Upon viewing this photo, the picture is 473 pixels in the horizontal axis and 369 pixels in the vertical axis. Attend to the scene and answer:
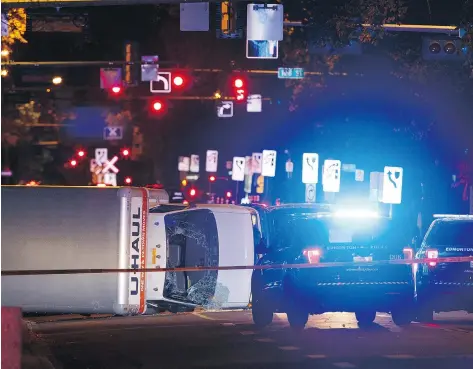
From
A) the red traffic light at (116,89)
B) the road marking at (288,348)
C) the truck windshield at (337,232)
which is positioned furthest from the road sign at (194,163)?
the road marking at (288,348)

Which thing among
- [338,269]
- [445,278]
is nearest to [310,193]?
[445,278]

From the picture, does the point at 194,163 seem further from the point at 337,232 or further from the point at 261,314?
the point at 337,232

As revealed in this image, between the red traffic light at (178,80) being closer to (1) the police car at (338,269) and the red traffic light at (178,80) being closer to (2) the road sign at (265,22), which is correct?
(2) the road sign at (265,22)

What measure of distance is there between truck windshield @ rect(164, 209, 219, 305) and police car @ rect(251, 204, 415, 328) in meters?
2.50

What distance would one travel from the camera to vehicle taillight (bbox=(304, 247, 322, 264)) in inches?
662

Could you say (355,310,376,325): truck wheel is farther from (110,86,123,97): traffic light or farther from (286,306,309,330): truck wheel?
(110,86,123,97): traffic light

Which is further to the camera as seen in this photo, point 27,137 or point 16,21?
point 27,137

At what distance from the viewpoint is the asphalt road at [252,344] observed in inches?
515

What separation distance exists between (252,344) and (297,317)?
2087mm

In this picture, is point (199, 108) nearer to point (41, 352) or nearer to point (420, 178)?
point (420, 178)

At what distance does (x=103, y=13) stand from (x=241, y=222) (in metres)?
31.4

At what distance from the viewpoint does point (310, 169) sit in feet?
174

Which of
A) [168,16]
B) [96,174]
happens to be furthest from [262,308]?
[96,174]

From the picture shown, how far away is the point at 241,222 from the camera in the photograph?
19750 millimetres
